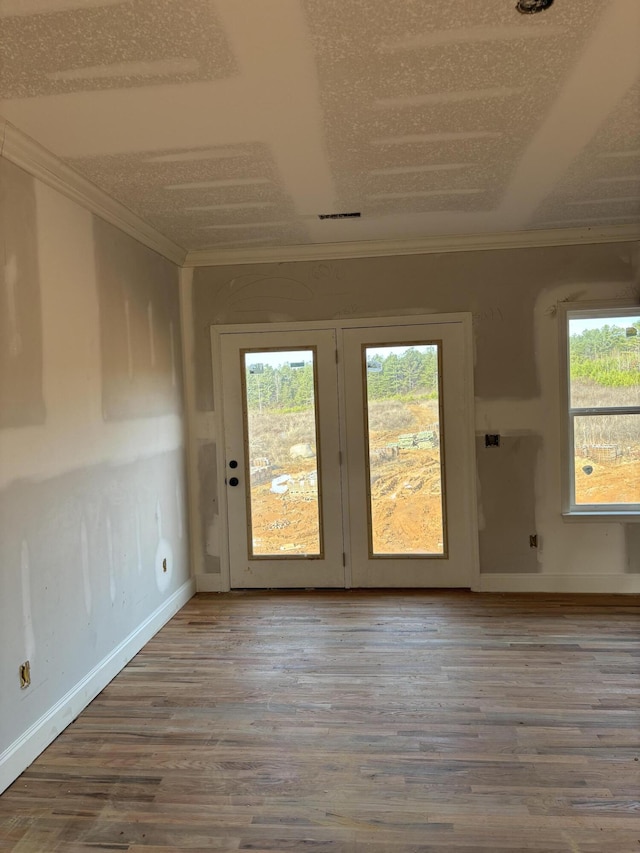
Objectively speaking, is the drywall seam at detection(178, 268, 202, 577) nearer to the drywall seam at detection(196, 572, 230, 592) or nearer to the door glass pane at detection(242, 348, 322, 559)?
the drywall seam at detection(196, 572, 230, 592)

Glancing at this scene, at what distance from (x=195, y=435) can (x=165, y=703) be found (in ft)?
6.77

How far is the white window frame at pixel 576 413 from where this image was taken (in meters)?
3.90

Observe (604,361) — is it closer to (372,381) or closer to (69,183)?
(372,381)

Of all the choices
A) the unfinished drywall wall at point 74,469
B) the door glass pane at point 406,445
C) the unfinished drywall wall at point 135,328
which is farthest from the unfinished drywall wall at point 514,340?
the unfinished drywall wall at point 74,469

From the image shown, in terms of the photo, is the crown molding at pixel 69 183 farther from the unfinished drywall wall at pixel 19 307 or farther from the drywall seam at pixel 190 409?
the drywall seam at pixel 190 409

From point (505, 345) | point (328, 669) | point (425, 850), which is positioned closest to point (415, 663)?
point (328, 669)

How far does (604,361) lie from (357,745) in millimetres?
3082

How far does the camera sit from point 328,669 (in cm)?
295

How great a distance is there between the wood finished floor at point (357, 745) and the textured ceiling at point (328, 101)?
8.41ft

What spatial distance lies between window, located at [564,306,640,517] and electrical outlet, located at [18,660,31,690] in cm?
346

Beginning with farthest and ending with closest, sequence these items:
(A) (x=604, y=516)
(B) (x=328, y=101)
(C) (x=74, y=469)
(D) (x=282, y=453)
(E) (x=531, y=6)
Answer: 1. (D) (x=282, y=453)
2. (A) (x=604, y=516)
3. (C) (x=74, y=469)
4. (B) (x=328, y=101)
5. (E) (x=531, y=6)

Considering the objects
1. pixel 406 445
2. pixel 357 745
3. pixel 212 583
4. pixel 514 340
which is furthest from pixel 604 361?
pixel 212 583

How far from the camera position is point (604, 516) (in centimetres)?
392

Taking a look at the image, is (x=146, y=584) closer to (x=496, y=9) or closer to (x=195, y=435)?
(x=195, y=435)
